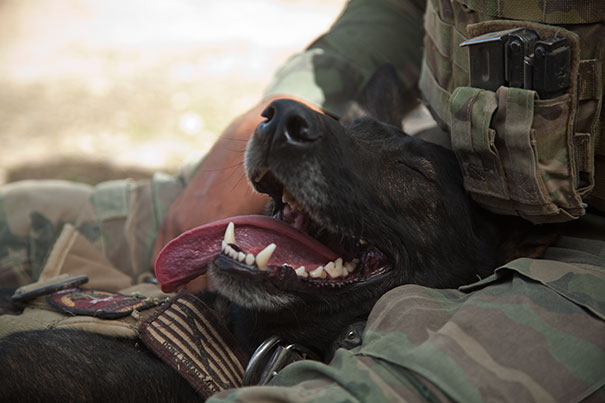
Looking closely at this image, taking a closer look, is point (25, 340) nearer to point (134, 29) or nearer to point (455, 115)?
point (455, 115)

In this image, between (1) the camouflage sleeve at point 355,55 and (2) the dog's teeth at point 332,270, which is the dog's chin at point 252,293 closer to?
(2) the dog's teeth at point 332,270

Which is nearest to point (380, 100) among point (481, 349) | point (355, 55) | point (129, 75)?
point (355, 55)

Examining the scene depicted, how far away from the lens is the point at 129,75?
7.68 meters

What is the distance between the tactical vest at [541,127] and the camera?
189 cm

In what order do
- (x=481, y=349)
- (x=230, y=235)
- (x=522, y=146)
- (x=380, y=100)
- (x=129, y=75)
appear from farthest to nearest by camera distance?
(x=129, y=75)
(x=380, y=100)
(x=230, y=235)
(x=522, y=146)
(x=481, y=349)

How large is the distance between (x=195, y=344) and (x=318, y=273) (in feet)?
1.60

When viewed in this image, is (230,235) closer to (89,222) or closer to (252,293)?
(252,293)

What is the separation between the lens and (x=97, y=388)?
200cm

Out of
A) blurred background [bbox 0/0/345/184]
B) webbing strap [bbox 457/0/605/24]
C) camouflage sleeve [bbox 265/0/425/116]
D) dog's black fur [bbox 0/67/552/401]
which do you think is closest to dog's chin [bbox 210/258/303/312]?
dog's black fur [bbox 0/67/552/401]

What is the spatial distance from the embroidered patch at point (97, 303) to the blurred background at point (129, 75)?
301 cm

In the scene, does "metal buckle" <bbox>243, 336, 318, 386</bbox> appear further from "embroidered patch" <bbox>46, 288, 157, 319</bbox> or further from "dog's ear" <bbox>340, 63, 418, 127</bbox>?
"dog's ear" <bbox>340, 63, 418, 127</bbox>

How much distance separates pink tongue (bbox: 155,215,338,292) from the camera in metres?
2.19

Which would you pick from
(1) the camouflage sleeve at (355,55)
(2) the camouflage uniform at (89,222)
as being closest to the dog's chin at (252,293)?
(2) the camouflage uniform at (89,222)

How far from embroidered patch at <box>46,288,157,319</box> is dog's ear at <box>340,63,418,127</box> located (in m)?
1.32
